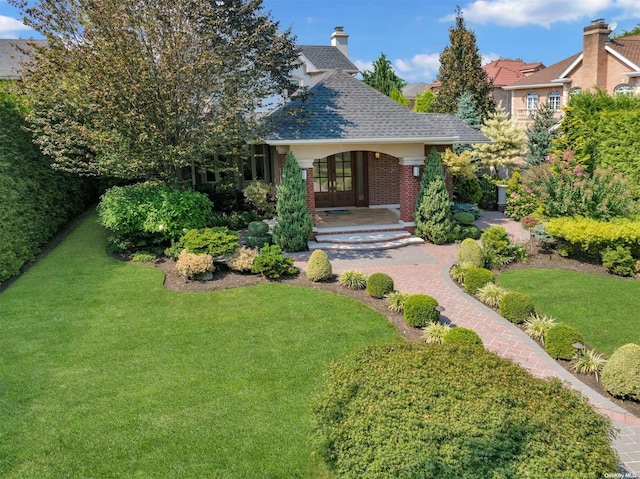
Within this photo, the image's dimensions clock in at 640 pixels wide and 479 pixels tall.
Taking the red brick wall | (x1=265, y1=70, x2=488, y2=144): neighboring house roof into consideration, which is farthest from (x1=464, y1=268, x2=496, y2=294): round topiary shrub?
the red brick wall

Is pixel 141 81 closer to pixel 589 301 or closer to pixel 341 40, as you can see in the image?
pixel 589 301

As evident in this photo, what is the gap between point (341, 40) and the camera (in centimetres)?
3412

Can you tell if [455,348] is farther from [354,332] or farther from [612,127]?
[612,127]

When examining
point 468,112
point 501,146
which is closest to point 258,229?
point 501,146

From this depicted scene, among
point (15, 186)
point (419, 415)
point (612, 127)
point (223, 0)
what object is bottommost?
point (419, 415)

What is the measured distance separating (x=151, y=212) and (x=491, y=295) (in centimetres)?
958

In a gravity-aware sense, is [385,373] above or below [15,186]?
below

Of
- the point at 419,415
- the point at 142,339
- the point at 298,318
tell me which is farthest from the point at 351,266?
the point at 419,415

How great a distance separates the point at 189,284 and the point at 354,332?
4954 mm

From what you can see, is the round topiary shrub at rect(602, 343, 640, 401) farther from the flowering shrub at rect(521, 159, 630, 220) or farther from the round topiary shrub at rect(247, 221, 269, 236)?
the round topiary shrub at rect(247, 221, 269, 236)

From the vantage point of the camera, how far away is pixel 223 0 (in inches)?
610

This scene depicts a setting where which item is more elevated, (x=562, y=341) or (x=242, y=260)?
(x=242, y=260)

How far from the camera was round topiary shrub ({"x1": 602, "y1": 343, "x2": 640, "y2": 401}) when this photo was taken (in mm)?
6695

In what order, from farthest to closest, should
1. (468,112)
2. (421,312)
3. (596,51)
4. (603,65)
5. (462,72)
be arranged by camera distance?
1. (603,65)
2. (596,51)
3. (462,72)
4. (468,112)
5. (421,312)
